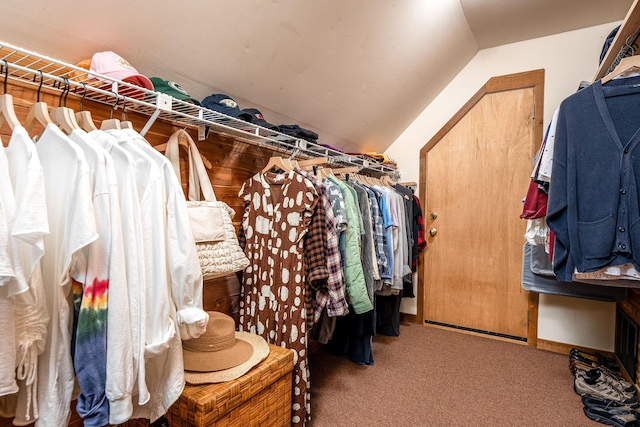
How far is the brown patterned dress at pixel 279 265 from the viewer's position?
161 cm

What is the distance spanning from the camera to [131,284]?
0.87 meters

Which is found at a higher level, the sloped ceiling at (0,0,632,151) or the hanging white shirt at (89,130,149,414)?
the sloped ceiling at (0,0,632,151)

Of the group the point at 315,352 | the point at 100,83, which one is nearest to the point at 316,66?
the point at 100,83

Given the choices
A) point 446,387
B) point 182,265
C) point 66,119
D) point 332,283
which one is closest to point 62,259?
point 182,265

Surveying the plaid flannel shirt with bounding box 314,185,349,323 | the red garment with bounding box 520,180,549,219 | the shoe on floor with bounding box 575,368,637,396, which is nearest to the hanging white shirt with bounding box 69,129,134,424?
the plaid flannel shirt with bounding box 314,185,349,323

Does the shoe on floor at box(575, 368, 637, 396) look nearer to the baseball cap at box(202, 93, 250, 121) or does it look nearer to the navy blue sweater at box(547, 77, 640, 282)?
the navy blue sweater at box(547, 77, 640, 282)

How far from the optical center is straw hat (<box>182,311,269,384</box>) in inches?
49.1

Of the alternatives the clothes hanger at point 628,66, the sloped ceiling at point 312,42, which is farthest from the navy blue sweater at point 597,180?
Answer: the sloped ceiling at point 312,42

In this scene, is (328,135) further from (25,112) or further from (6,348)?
(6,348)

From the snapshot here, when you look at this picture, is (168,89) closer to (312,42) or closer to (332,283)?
(312,42)

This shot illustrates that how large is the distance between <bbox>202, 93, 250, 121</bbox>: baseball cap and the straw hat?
2.90 ft

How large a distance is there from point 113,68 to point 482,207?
2821mm

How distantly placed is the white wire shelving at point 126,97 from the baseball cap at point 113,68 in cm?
3

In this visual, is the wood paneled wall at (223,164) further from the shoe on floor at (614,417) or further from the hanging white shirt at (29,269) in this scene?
the shoe on floor at (614,417)
